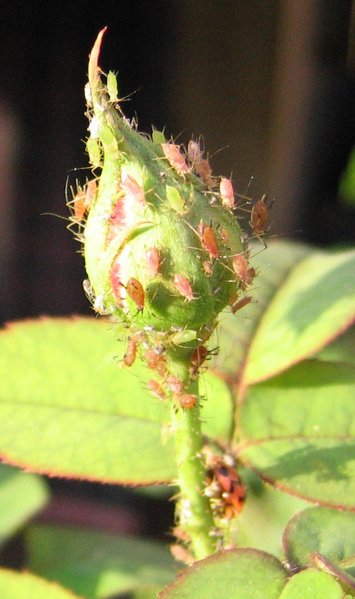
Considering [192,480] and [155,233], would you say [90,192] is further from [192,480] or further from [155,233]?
[192,480]

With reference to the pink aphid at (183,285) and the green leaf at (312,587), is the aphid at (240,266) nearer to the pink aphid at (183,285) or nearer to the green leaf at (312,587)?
the pink aphid at (183,285)

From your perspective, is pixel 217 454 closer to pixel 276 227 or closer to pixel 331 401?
pixel 331 401

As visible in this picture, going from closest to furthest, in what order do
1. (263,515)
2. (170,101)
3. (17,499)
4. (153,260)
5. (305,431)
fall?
(153,260) < (305,431) < (263,515) < (17,499) < (170,101)

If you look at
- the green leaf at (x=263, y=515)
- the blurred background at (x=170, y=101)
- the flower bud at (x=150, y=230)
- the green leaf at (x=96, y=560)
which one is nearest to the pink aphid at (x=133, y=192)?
the flower bud at (x=150, y=230)

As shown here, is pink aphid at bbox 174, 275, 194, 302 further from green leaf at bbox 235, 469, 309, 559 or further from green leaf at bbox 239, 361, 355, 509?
green leaf at bbox 235, 469, 309, 559

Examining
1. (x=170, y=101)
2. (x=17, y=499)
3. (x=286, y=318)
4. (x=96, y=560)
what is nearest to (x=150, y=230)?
(x=286, y=318)

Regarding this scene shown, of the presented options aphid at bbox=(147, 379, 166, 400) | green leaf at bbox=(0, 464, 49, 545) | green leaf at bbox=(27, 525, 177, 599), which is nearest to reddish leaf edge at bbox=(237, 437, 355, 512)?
aphid at bbox=(147, 379, 166, 400)

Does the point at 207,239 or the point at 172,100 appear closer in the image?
the point at 207,239

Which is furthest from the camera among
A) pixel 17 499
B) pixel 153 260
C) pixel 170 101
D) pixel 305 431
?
pixel 170 101
